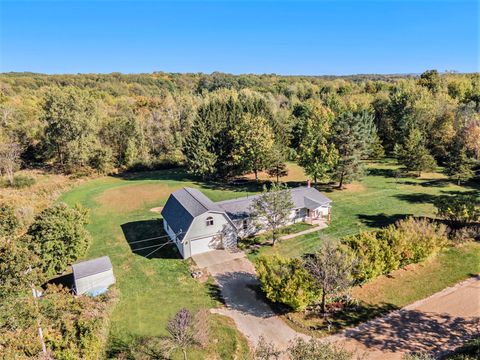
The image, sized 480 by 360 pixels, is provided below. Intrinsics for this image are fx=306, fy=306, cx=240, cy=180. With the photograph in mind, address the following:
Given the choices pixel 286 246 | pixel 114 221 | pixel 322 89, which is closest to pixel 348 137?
pixel 286 246

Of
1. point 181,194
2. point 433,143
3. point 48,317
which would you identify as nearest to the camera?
point 48,317

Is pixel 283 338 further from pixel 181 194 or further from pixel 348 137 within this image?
pixel 348 137

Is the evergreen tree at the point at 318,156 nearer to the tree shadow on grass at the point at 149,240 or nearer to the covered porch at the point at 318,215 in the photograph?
the covered porch at the point at 318,215

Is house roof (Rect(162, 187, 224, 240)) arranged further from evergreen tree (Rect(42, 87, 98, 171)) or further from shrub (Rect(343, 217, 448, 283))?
evergreen tree (Rect(42, 87, 98, 171))

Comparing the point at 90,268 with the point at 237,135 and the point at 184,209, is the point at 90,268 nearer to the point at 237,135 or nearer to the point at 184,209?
the point at 184,209

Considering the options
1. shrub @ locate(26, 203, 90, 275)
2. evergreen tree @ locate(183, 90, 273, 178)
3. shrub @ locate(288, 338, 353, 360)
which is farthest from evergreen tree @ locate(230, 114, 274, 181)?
shrub @ locate(288, 338, 353, 360)

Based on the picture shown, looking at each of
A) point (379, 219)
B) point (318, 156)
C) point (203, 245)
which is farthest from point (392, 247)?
point (318, 156)
